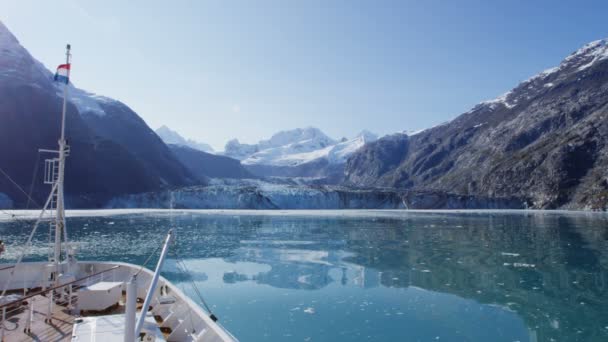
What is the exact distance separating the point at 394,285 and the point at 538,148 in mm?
125330

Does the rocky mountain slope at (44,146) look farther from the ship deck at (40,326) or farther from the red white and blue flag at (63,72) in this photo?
the ship deck at (40,326)

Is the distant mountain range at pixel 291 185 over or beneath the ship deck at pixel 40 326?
over

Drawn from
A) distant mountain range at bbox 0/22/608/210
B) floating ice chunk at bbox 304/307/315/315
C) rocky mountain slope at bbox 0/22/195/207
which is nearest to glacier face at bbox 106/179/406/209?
distant mountain range at bbox 0/22/608/210

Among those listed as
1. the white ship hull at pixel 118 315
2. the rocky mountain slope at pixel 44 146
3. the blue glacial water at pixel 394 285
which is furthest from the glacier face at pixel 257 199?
the white ship hull at pixel 118 315

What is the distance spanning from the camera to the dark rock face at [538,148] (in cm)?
10344

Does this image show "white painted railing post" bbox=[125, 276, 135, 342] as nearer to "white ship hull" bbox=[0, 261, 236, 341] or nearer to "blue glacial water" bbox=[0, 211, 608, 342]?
"white ship hull" bbox=[0, 261, 236, 341]

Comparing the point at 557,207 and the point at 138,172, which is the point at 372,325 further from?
the point at 138,172

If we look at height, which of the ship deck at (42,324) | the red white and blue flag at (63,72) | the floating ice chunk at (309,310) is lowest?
the floating ice chunk at (309,310)

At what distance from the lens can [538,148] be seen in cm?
12269

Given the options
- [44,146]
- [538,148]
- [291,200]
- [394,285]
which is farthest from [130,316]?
[538,148]

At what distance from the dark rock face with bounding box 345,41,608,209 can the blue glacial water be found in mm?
75913

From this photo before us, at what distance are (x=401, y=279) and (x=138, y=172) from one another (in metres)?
112

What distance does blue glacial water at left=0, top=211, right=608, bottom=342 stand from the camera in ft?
39.5

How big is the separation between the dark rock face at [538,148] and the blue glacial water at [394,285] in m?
75.9
